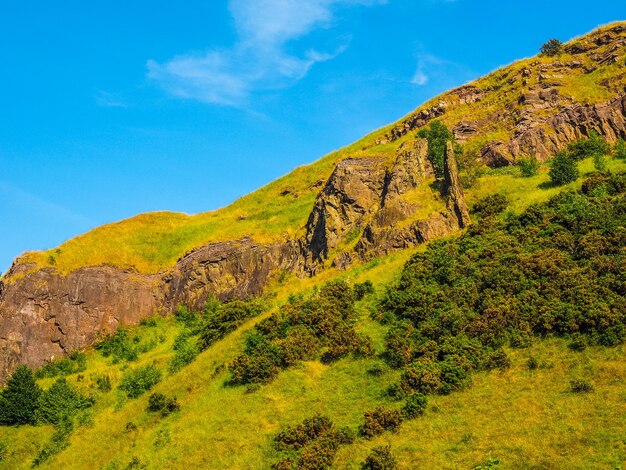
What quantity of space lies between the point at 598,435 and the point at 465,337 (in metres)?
11.1

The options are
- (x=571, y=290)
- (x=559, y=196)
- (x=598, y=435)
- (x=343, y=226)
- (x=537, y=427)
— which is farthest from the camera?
(x=343, y=226)

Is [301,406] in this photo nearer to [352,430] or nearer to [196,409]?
[352,430]

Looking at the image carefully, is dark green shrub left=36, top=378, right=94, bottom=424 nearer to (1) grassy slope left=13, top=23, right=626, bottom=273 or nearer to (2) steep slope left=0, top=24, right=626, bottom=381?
(2) steep slope left=0, top=24, right=626, bottom=381

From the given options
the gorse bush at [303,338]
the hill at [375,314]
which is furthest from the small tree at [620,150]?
the gorse bush at [303,338]

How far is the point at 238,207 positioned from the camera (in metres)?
86.8

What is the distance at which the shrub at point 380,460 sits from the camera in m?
24.3

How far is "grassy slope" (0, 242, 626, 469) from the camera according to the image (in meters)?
23.7

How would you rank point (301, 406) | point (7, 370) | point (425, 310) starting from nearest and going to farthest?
point (301, 406)
point (425, 310)
point (7, 370)

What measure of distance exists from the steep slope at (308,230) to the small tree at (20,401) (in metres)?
11.7

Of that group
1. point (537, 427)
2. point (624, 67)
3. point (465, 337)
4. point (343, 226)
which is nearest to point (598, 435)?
point (537, 427)

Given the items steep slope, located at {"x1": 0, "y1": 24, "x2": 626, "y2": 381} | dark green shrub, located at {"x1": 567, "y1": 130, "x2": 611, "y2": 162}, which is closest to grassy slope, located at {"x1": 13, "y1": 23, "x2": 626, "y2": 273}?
steep slope, located at {"x1": 0, "y1": 24, "x2": 626, "y2": 381}

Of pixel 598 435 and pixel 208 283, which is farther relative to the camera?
pixel 208 283

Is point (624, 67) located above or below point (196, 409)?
above

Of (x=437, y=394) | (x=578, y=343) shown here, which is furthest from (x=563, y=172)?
(x=437, y=394)
